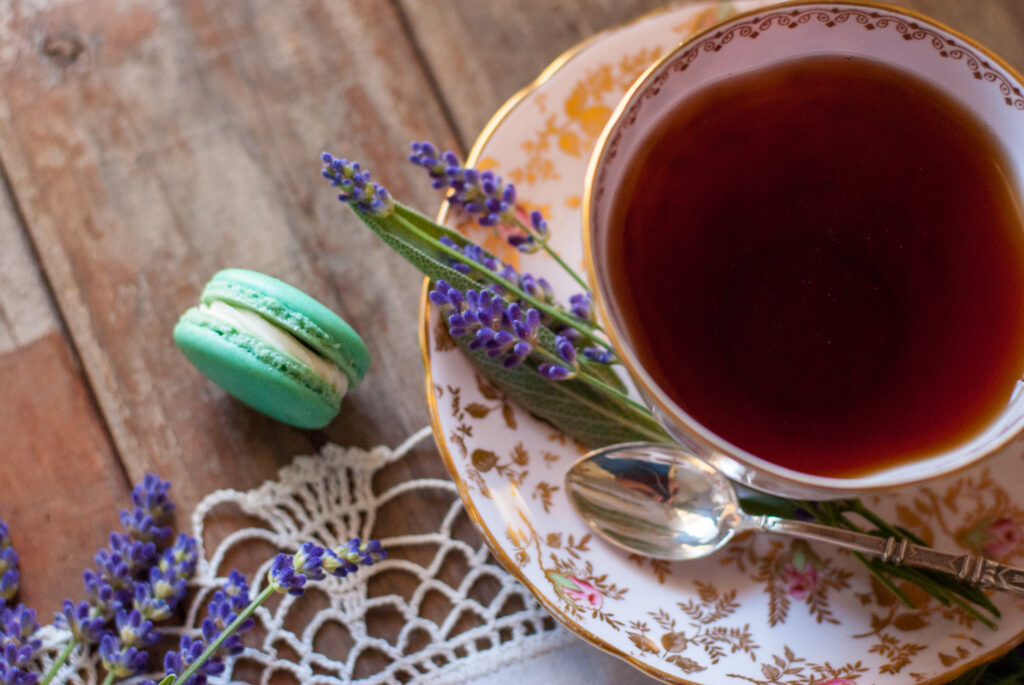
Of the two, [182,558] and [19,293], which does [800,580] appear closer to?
[182,558]

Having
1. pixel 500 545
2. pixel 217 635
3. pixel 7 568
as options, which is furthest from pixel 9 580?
pixel 500 545

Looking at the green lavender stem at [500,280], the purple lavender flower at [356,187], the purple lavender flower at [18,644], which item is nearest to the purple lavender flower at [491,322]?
the green lavender stem at [500,280]

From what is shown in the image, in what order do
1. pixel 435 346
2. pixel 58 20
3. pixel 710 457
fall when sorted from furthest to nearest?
pixel 58 20
pixel 435 346
pixel 710 457

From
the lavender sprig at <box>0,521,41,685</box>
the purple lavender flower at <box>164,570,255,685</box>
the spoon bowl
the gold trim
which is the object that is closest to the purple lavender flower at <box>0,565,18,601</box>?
the lavender sprig at <box>0,521,41,685</box>

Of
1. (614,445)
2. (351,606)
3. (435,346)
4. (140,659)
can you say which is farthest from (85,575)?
(614,445)

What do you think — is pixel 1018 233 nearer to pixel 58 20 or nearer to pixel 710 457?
pixel 710 457

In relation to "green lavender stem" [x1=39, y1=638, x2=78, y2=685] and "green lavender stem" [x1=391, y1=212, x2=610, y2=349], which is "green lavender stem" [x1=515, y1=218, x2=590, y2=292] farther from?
"green lavender stem" [x1=39, y1=638, x2=78, y2=685]
